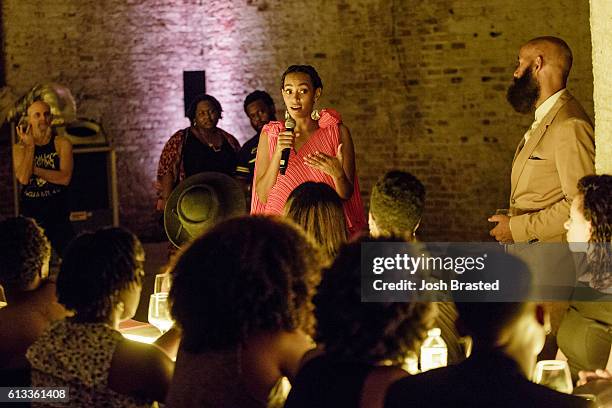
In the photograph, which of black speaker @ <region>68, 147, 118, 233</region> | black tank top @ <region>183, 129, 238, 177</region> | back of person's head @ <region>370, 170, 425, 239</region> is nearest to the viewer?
back of person's head @ <region>370, 170, 425, 239</region>

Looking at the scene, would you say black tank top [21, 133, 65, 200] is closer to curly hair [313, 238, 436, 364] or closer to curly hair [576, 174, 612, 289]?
curly hair [576, 174, 612, 289]

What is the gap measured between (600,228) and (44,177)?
4.03m

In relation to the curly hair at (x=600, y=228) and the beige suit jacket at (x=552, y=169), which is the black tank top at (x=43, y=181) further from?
the curly hair at (x=600, y=228)

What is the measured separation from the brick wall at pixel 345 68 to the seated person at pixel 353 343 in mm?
6923

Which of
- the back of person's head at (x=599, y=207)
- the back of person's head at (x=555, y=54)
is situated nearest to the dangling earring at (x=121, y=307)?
the back of person's head at (x=599, y=207)

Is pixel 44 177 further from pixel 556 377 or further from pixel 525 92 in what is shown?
pixel 556 377

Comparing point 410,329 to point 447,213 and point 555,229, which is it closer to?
point 555,229

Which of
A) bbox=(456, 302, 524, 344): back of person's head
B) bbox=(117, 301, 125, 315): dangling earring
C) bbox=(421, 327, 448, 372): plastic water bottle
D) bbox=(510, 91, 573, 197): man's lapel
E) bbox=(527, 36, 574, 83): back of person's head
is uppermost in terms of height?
bbox=(527, 36, 574, 83): back of person's head

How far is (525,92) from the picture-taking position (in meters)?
4.79

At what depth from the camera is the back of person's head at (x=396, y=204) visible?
3.93 m

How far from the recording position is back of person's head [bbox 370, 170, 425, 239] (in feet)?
12.9

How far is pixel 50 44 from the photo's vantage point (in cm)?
1097

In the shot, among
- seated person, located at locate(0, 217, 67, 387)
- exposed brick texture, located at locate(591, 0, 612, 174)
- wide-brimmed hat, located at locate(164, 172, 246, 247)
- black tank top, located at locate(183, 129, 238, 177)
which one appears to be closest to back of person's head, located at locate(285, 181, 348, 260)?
seated person, located at locate(0, 217, 67, 387)

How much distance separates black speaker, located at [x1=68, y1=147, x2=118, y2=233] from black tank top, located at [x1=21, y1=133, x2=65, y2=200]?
321 centimetres
